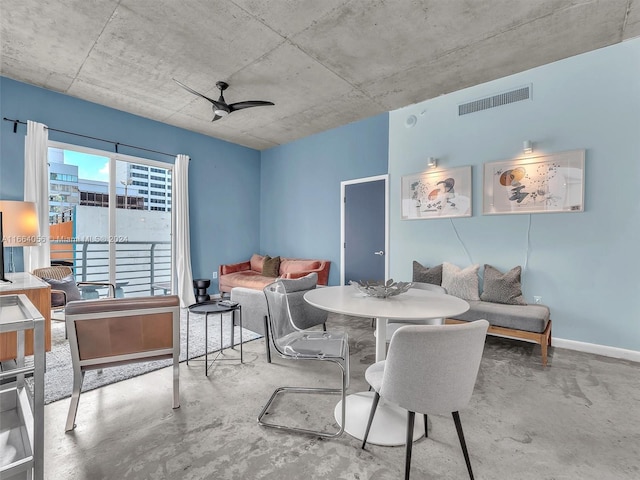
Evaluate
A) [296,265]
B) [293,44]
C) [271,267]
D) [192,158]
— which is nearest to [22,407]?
[293,44]

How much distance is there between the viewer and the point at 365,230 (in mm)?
4934

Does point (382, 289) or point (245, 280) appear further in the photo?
point (245, 280)

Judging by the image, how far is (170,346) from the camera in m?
2.11

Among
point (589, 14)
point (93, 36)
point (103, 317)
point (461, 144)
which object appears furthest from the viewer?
point (461, 144)

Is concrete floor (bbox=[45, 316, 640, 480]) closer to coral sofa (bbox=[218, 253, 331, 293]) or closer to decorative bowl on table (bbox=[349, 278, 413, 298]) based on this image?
decorative bowl on table (bbox=[349, 278, 413, 298])

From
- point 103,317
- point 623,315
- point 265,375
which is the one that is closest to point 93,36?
point 103,317

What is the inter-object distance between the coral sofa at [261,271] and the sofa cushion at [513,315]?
102 inches

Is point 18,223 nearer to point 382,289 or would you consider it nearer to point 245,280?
point 245,280

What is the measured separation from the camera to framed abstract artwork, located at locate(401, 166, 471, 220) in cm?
389

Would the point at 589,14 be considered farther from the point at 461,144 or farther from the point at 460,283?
the point at 460,283

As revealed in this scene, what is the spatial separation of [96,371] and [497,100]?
507cm

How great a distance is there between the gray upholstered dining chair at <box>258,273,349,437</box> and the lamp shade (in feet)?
9.56

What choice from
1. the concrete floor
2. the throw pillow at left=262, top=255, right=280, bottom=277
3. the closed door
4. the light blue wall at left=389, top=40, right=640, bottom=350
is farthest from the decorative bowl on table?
the throw pillow at left=262, top=255, right=280, bottom=277

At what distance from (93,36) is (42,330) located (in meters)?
3.14
